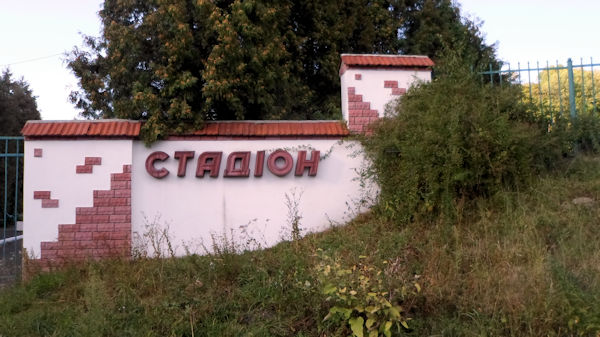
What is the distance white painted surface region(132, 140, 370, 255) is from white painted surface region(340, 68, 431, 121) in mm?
801

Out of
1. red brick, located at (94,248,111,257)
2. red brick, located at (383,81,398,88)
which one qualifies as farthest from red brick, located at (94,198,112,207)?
red brick, located at (383,81,398,88)

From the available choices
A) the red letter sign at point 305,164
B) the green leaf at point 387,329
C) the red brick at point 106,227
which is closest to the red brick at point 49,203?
the red brick at point 106,227

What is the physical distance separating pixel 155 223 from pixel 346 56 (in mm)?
3961

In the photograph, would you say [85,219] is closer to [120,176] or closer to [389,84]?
[120,176]

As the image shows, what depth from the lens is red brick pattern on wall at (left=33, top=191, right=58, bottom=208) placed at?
21.1 feet

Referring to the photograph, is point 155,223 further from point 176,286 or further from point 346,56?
point 346,56

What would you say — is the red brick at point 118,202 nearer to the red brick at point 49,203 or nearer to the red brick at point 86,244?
the red brick at point 86,244

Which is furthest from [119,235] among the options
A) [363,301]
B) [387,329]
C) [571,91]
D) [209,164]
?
[571,91]

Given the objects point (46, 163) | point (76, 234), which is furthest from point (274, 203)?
point (46, 163)

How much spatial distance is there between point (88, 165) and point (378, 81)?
4569 millimetres

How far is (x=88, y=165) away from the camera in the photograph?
6.59m

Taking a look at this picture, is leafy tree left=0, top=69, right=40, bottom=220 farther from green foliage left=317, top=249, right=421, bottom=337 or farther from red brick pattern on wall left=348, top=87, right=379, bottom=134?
green foliage left=317, top=249, right=421, bottom=337

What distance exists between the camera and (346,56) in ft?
24.3

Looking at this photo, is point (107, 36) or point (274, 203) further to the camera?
point (107, 36)
